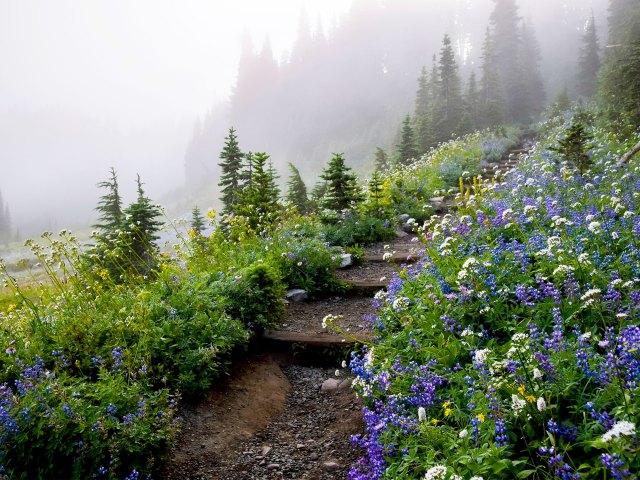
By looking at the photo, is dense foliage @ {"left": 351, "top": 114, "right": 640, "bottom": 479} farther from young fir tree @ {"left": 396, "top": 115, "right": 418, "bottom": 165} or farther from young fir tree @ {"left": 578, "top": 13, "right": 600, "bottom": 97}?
young fir tree @ {"left": 578, "top": 13, "right": 600, "bottom": 97}

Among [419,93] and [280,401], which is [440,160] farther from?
[419,93]

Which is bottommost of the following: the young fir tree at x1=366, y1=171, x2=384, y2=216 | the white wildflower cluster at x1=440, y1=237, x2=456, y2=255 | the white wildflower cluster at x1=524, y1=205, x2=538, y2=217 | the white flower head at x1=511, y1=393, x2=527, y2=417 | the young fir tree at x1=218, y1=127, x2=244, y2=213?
the white flower head at x1=511, y1=393, x2=527, y2=417

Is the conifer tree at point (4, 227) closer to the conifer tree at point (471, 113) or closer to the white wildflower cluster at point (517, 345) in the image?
the conifer tree at point (471, 113)

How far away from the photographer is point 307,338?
5.69 m

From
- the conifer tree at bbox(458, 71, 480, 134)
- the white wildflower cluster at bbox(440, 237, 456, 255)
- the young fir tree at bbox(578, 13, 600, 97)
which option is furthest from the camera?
the young fir tree at bbox(578, 13, 600, 97)

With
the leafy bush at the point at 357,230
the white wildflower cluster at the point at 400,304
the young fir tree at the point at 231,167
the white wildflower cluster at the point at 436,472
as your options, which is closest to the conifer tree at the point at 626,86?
the leafy bush at the point at 357,230

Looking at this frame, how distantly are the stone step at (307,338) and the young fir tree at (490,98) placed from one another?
35092 mm

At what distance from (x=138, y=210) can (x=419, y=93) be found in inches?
1467

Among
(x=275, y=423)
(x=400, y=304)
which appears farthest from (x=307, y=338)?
(x=400, y=304)

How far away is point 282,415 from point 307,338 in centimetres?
130

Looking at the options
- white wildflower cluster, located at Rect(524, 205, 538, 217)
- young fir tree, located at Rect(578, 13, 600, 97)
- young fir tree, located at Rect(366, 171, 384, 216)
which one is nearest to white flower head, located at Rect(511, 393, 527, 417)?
white wildflower cluster, located at Rect(524, 205, 538, 217)

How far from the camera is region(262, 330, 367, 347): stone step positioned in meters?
5.49

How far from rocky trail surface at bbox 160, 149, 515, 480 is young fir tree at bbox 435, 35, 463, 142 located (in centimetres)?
2962

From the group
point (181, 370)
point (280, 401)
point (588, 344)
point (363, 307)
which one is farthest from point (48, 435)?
point (363, 307)
